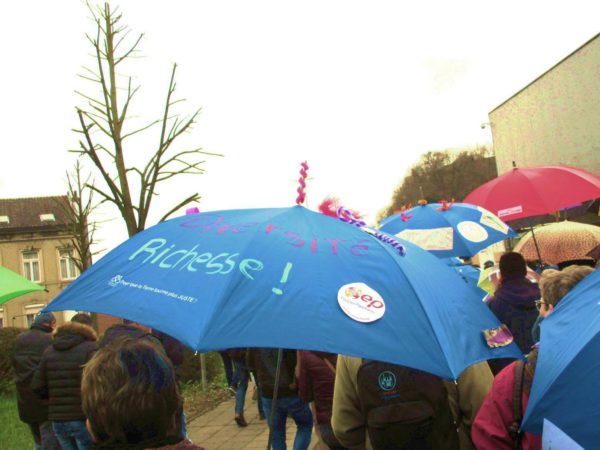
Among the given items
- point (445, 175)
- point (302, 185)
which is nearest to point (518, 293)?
point (302, 185)

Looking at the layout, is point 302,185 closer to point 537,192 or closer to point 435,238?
point 435,238

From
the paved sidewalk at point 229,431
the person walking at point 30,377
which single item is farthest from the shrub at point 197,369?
the person walking at point 30,377

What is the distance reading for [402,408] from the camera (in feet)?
9.88

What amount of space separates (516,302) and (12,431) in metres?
8.26

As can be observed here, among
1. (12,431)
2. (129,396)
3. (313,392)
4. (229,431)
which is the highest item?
(129,396)

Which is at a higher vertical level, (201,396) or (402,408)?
(402,408)

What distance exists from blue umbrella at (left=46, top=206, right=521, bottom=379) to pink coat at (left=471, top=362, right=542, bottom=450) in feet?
0.52

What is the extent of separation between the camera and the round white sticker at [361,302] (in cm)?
246

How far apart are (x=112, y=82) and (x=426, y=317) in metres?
8.40

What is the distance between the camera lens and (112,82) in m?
9.82

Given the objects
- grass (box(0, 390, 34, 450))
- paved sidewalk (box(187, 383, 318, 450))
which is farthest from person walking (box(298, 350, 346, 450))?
grass (box(0, 390, 34, 450))

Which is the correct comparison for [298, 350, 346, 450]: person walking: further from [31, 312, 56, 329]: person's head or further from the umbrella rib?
[31, 312, 56, 329]: person's head

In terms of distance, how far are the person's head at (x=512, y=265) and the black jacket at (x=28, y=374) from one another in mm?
4525

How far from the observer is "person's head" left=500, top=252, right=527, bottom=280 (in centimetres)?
523
